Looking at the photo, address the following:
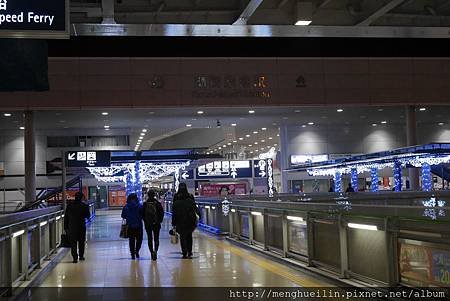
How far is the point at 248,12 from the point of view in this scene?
75.2ft

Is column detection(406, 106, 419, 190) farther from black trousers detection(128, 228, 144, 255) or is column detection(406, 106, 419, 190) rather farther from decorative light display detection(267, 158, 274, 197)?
black trousers detection(128, 228, 144, 255)

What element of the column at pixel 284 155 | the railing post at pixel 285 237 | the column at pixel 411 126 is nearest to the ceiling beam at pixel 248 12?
the column at pixel 411 126

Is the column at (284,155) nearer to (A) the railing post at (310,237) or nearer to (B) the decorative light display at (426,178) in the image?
(B) the decorative light display at (426,178)

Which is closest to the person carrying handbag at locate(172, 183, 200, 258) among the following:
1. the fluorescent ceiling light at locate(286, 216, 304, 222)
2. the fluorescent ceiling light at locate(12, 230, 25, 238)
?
the fluorescent ceiling light at locate(286, 216, 304, 222)

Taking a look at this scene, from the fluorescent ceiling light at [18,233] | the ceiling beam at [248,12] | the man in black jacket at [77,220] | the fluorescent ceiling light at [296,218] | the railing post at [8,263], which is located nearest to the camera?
the railing post at [8,263]

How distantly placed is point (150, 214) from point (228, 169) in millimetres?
26064

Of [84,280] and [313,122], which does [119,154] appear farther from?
[84,280]

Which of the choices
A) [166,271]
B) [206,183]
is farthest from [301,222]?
[206,183]

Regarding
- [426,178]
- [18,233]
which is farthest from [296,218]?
[426,178]

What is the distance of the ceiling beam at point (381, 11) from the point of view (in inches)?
888

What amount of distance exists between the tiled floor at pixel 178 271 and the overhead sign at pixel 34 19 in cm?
386

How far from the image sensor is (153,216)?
1259 centimetres

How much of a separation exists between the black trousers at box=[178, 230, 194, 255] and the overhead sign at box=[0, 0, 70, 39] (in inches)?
239

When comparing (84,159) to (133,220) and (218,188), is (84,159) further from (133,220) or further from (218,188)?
(218,188)
